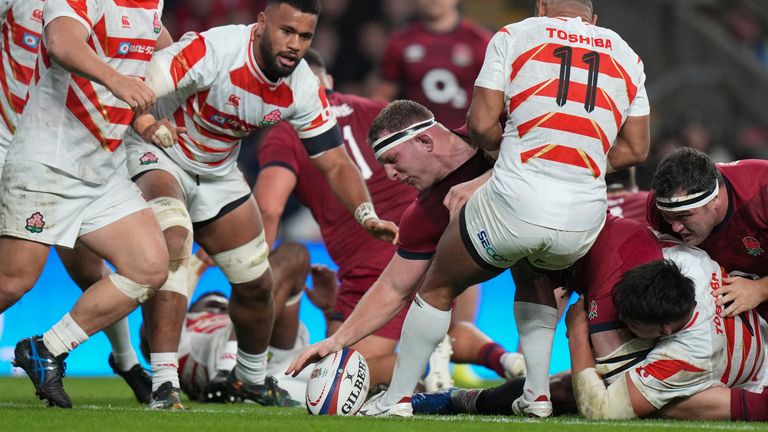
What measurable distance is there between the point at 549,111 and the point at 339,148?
1.74 meters

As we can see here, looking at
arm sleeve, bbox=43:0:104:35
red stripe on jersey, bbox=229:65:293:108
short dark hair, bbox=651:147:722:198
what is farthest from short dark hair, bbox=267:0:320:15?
short dark hair, bbox=651:147:722:198

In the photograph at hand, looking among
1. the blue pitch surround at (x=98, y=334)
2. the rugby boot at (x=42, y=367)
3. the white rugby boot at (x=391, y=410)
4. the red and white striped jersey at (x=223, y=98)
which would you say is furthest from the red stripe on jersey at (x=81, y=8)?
the blue pitch surround at (x=98, y=334)

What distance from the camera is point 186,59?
5.48 m

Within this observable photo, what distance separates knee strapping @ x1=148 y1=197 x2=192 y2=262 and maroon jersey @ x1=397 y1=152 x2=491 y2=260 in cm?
108

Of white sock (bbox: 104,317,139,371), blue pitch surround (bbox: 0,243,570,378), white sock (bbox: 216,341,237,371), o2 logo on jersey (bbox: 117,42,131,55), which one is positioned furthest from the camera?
blue pitch surround (bbox: 0,243,570,378)

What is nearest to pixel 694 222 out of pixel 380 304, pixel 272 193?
pixel 380 304

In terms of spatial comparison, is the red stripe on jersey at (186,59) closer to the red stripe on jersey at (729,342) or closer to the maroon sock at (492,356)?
the red stripe on jersey at (729,342)

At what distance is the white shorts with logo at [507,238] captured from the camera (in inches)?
179

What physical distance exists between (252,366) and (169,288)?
0.95 meters

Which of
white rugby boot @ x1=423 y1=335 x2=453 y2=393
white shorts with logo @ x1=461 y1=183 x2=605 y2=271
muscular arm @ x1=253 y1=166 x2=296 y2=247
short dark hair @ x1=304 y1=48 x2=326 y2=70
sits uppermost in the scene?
white shorts with logo @ x1=461 y1=183 x2=605 y2=271

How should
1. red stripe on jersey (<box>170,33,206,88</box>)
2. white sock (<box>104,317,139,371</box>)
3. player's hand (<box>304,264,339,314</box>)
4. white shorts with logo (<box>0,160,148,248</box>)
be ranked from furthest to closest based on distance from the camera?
player's hand (<box>304,264,339,314</box>) < white sock (<box>104,317,139,371</box>) < red stripe on jersey (<box>170,33,206,88</box>) < white shorts with logo (<box>0,160,148,248</box>)

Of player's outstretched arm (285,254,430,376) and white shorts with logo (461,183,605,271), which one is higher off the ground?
white shorts with logo (461,183,605,271)

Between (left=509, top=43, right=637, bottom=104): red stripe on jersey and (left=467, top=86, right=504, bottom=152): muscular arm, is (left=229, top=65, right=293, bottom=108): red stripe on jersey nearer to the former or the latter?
(left=467, top=86, right=504, bottom=152): muscular arm

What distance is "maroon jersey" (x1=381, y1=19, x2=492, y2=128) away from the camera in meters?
9.70
